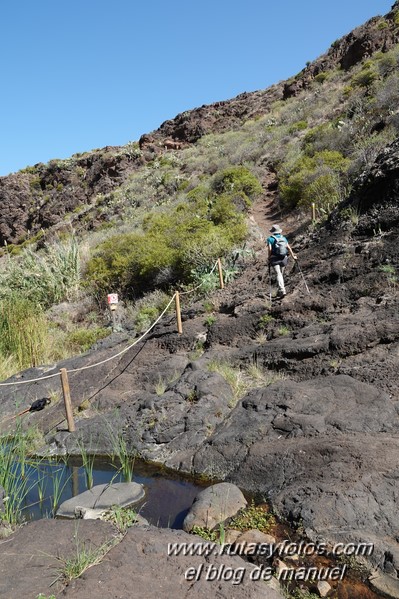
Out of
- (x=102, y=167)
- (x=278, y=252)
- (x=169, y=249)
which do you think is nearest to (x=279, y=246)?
(x=278, y=252)

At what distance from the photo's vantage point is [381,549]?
3.59m

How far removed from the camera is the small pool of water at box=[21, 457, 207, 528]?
4.93m

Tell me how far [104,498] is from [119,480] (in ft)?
2.55

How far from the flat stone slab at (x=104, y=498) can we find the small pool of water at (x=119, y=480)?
0.10 m

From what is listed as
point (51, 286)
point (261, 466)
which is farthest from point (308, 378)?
point (51, 286)

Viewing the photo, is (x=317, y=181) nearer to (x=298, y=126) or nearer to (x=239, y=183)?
(x=239, y=183)

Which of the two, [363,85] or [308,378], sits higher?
Result: [363,85]

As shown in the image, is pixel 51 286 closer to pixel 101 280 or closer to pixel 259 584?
pixel 101 280

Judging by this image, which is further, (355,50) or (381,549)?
(355,50)

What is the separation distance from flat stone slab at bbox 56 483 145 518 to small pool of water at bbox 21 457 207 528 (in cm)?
10

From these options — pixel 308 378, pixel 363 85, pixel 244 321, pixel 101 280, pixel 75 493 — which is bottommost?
pixel 75 493

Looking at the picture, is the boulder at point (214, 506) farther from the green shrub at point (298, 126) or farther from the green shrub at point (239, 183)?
the green shrub at point (298, 126)

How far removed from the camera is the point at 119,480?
584cm

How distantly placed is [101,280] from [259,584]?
1414 cm
